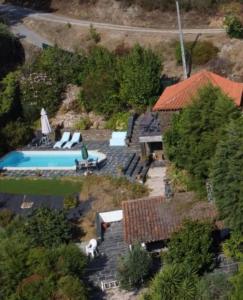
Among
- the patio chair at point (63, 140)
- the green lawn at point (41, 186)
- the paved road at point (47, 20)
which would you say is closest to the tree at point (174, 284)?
the green lawn at point (41, 186)

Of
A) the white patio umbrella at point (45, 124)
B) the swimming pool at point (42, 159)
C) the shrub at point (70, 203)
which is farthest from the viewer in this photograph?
the white patio umbrella at point (45, 124)

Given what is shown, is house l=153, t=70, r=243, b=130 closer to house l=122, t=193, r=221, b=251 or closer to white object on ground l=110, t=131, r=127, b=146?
white object on ground l=110, t=131, r=127, b=146

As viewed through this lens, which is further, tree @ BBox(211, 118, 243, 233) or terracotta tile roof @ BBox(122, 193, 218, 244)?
terracotta tile roof @ BBox(122, 193, 218, 244)

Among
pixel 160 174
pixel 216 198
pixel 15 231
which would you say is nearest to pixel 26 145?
pixel 160 174

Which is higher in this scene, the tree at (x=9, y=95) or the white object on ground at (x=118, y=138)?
the tree at (x=9, y=95)

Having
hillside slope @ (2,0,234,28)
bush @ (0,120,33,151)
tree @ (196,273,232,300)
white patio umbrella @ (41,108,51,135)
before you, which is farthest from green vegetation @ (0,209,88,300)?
hillside slope @ (2,0,234,28)

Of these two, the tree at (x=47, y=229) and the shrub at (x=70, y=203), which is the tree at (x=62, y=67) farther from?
the tree at (x=47, y=229)
